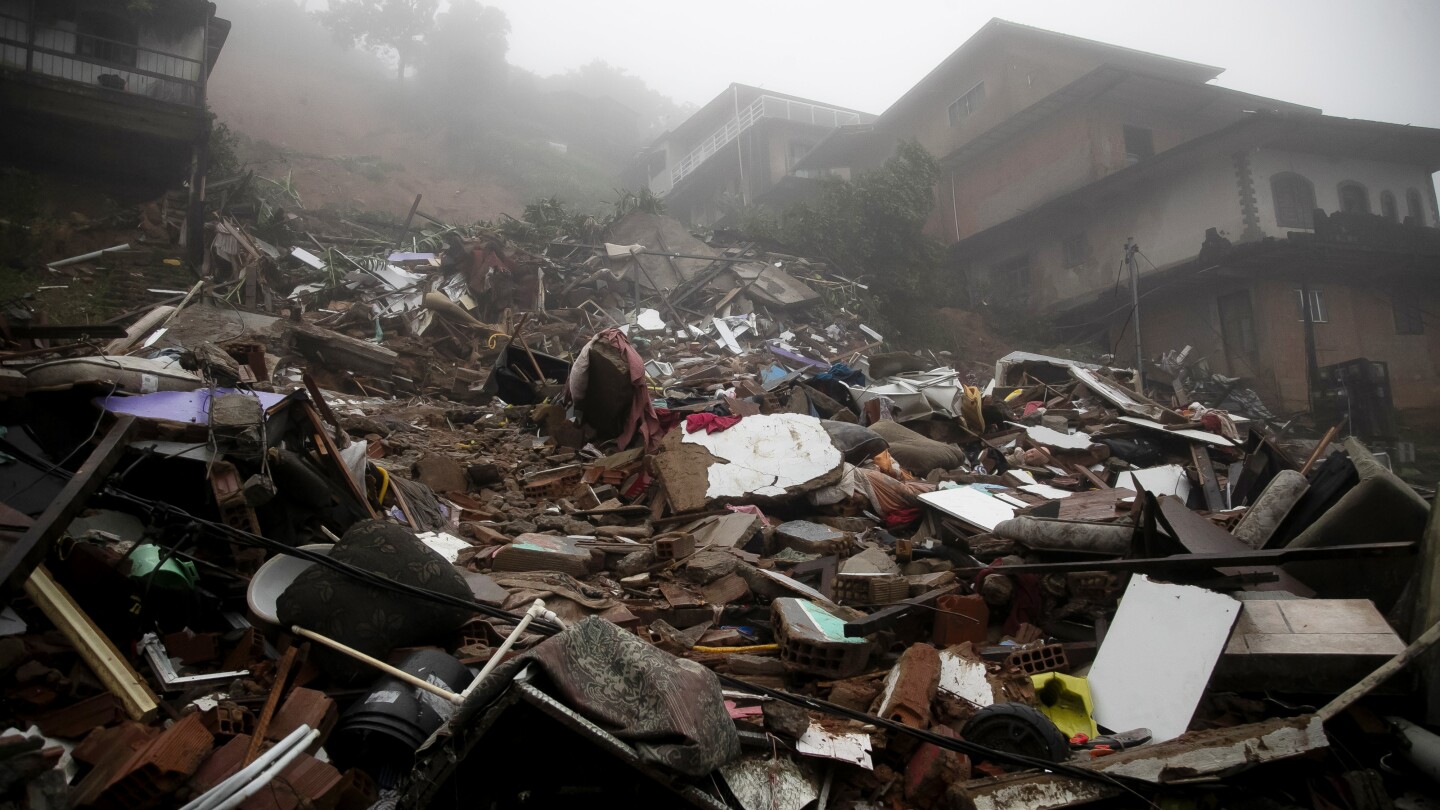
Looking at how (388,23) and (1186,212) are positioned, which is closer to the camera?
(1186,212)

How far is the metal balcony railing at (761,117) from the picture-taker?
1133 inches

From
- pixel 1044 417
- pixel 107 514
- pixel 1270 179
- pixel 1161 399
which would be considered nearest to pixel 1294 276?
pixel 1270 179

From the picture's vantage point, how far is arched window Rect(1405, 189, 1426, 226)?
63.3ft

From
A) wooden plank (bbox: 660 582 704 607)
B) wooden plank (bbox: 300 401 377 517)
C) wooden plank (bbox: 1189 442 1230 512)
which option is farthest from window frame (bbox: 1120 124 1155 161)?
wooden plank (bbox: 300 401 377 517)

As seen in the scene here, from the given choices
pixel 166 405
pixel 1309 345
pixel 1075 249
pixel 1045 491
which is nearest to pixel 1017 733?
pixel 1045 491

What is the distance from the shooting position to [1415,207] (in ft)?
63.7

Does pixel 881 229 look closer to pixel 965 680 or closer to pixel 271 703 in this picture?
pixel 965 680

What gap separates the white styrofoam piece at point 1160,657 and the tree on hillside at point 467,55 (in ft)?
129

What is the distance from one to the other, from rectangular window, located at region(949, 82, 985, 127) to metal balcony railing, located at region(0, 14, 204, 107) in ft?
66.4

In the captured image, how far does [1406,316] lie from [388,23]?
42833 mm

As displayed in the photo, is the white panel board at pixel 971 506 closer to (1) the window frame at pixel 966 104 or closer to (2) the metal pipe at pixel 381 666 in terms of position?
(2) the metal pipe at pixel 381 666

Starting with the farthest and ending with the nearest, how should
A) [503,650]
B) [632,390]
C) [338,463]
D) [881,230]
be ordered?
[881,230] < [632,390] < [338,463] < [503,650]

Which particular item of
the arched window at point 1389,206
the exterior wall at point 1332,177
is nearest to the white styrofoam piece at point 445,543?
the exterior wall at point 1332,177

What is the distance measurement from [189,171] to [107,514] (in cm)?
1422
